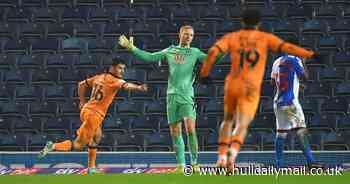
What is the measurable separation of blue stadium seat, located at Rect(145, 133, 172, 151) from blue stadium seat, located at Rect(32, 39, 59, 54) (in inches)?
173

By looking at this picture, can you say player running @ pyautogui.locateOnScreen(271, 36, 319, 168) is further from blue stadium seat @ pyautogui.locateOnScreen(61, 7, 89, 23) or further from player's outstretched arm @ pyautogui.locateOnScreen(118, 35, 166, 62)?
blue stadium seat @ pyautogui.locateOnScreen(61, 7, 89, 23)

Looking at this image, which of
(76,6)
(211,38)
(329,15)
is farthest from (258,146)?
(76,6)

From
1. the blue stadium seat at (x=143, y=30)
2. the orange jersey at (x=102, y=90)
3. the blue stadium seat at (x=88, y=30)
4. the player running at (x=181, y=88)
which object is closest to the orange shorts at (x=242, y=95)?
the player running at (x=181, y=88)

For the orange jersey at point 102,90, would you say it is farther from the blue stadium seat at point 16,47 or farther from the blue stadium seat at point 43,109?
the blue stadium seat at point 16,47

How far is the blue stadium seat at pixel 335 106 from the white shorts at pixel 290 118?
19.4 ft

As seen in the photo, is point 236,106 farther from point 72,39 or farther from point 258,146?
point 72,39

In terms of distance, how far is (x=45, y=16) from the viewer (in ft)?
70.4

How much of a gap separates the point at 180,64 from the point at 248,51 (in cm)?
343

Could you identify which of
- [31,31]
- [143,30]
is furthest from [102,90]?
[31,31]

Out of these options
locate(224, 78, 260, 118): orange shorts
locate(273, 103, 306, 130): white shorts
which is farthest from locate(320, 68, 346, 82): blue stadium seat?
locate(224, 78, 260, 118): orange shorts

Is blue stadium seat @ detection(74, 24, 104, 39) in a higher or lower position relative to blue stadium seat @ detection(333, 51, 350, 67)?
higher

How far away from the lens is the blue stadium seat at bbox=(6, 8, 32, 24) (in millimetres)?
21516

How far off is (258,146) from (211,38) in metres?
4.14

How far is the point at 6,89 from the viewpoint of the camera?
63.2ft
